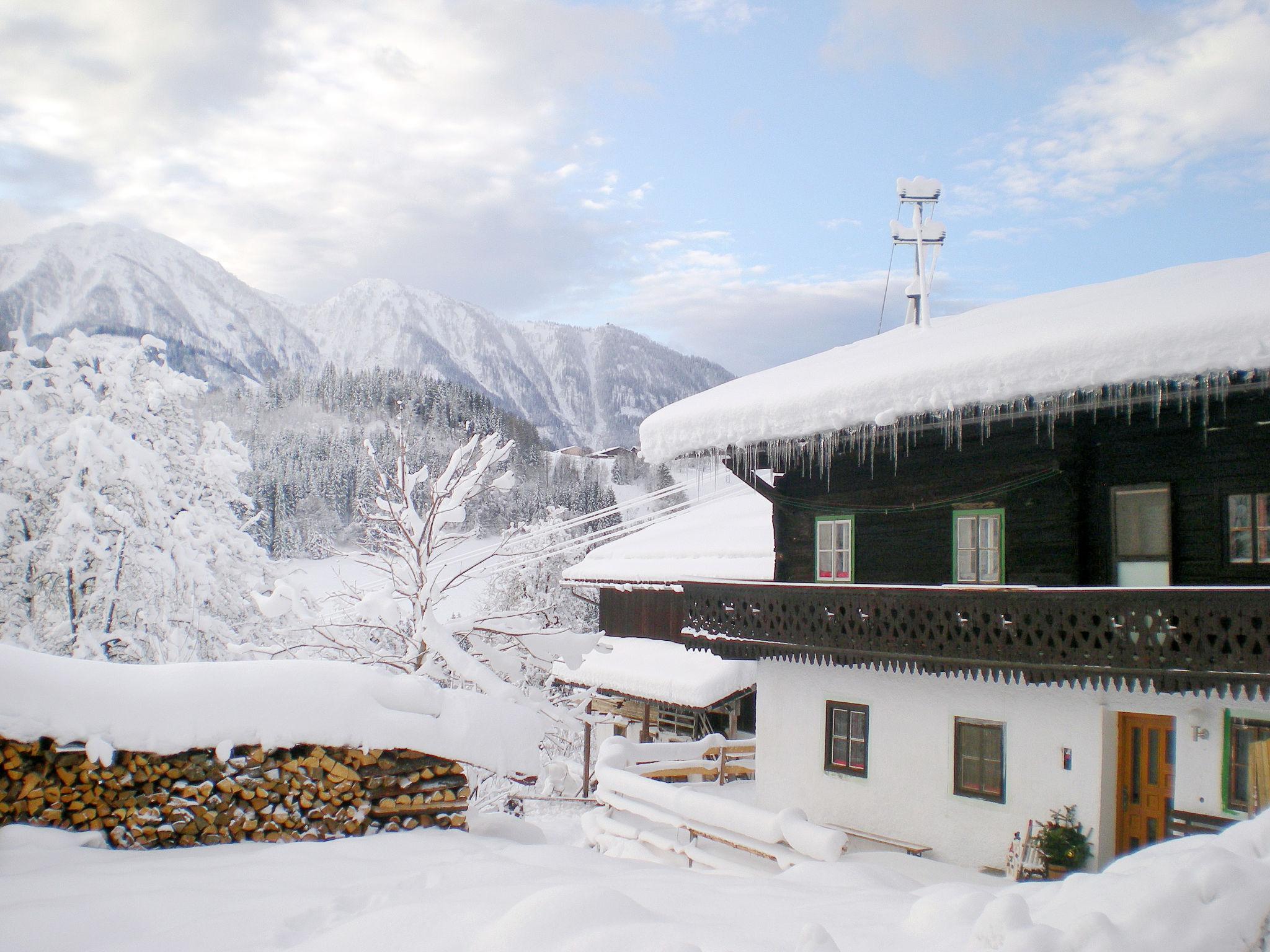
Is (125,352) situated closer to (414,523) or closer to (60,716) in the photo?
(414,523)

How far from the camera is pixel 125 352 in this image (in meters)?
22.4

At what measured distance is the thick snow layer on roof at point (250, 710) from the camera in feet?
19.4

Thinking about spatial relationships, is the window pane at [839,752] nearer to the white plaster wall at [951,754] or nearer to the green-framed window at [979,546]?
the white plaster wall at [951,754]

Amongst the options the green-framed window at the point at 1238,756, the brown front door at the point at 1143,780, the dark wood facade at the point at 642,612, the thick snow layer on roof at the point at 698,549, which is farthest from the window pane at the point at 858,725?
the dark wood facade at the point at 642,612

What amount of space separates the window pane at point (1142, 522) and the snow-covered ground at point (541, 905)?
6.51m

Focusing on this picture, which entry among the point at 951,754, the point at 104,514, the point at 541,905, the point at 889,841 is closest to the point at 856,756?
the point at 889,841

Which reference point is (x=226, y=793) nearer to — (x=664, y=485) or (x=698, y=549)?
(x=698, y=549)

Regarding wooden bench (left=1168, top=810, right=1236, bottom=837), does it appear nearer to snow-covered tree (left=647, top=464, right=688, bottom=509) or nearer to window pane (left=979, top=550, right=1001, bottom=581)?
window pane (left=979, top=550, right=1001, bottom=581)

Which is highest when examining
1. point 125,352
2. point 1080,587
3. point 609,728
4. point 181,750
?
point 125,352

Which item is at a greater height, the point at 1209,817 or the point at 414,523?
the point at 414,523

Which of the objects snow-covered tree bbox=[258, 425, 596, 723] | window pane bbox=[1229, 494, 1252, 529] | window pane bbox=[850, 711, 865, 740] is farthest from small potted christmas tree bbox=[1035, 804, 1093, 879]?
snow-covered tree bbox=[258, 425, 596, 723]

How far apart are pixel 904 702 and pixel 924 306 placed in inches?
303

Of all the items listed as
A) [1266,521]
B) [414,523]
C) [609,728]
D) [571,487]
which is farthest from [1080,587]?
[571,487]

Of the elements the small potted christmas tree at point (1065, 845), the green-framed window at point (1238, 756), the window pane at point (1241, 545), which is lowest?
the small potted christmas tree at point (1065, 845)
